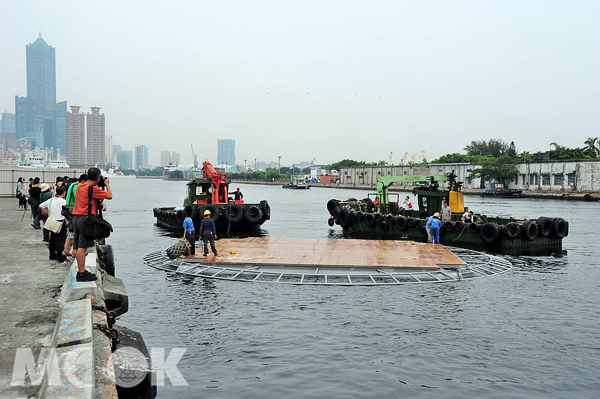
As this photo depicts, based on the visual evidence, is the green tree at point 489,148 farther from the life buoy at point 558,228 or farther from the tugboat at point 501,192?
the life buoy at point 558,228

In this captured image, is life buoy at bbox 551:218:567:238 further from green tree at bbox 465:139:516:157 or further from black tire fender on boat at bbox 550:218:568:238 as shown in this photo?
green tree at bbox 465:139:516:157

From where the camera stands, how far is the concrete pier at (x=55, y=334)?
17.4 ft

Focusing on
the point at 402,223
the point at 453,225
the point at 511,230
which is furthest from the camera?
→ the point at 402,223

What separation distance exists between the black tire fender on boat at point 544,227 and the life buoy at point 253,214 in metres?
17.9

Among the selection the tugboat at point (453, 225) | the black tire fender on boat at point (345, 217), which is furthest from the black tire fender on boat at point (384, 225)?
the black tire fender on boat at point (345, 217)

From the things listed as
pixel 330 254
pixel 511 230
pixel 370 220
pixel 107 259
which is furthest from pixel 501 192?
pixel 107 259

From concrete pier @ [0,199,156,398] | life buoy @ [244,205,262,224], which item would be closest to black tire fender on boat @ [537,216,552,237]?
life buoy @ [244,205,262,224]

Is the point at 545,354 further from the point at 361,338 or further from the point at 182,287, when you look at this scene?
the point at 182,287

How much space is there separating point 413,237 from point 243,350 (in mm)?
21323

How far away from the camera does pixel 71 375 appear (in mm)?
5250

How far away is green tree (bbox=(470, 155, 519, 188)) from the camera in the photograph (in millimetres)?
100012

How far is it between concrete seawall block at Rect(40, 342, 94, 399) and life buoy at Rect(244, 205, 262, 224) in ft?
93.6

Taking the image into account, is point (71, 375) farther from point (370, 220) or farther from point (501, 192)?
point (501, 192)

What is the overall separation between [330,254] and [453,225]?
10.9m
